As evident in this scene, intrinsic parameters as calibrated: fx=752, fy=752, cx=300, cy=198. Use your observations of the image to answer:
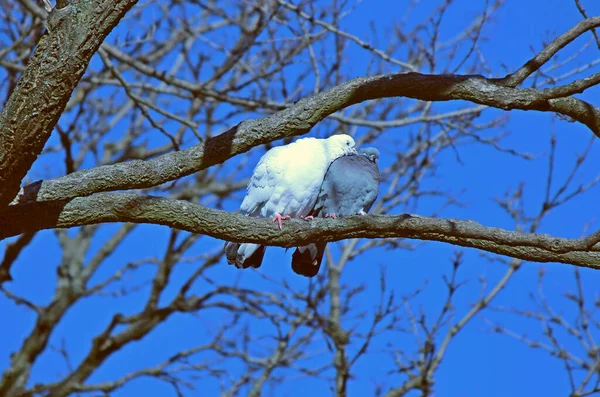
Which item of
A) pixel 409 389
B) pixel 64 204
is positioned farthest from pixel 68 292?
pixel 64 204

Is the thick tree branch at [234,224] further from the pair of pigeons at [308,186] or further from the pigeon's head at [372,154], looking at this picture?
the pigeon's head at [372,154]

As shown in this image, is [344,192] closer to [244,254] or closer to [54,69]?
[244,254]

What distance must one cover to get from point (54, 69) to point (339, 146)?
203 cm

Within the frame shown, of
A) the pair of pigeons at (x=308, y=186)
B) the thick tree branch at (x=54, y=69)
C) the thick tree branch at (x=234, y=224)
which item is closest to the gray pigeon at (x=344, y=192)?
the pair of pigeons at (x=308, y=186)

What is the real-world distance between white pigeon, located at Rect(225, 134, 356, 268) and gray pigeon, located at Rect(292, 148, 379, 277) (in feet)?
0.30

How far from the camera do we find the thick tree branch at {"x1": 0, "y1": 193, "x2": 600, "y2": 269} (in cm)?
281

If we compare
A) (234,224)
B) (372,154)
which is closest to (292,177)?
(372,154)

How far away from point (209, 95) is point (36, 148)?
2358 mm

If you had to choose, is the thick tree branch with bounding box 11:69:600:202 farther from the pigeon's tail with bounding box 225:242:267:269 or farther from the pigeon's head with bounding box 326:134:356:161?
the pigeon's head with bounding box 326:134:356:161

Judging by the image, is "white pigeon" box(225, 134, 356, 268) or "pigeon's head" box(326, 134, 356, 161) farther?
"pigeon's head" box(326, 134, 356, 161)

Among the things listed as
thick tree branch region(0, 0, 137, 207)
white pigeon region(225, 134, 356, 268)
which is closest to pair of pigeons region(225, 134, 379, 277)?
white pigeon region(225, 134, 356, 268)

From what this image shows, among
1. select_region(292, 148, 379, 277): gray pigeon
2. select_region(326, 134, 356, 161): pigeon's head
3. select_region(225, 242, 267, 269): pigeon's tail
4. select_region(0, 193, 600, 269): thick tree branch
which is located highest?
select_region(326, 134, 356, 161): pigeon's head

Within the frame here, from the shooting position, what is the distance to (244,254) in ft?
12.6

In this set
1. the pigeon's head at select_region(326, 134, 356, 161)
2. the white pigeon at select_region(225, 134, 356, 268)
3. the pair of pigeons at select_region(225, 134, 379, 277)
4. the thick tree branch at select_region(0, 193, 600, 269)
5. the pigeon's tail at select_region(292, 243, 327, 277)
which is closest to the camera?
the thick tree branch at select_region(0, 193, 600, 269)
